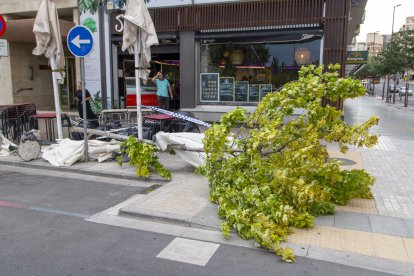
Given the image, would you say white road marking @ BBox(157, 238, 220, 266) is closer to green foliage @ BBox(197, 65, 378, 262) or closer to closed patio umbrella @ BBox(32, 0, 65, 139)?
green foliage @ BBox(197, 65, 378, 262)

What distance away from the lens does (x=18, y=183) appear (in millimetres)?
7137

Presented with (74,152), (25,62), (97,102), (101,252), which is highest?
(25,62)

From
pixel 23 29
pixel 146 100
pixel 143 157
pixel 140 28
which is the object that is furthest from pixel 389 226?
pixel 23 29

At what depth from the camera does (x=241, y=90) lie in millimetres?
14094

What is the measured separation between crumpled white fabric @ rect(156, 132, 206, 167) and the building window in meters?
6.73

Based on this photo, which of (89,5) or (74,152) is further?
(89,5)

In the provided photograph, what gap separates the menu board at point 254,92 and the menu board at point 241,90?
16 cm

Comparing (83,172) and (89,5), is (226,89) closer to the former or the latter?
(89,5)

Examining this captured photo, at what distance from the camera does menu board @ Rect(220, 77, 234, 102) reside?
14203 mm

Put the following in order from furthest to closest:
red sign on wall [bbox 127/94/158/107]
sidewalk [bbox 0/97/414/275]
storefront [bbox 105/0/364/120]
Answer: red sign on wall [bbox 127/94/158/107], storefront [bbox 105/0/364/120], sidewalk [bbox 0/97/414/275]

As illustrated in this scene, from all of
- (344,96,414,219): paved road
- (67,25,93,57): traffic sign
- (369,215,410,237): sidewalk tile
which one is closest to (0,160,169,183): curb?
(67,25,93,57): traffic sign

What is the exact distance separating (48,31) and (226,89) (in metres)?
7.14

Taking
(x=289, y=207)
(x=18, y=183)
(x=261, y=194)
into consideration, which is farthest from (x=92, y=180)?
(x=289, y=207)

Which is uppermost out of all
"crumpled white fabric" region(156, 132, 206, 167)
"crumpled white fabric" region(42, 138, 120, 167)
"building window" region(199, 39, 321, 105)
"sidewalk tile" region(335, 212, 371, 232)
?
"building window" region(199, 39, 321, 105)
